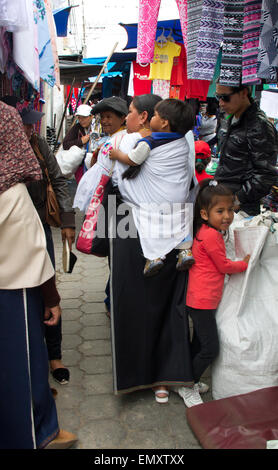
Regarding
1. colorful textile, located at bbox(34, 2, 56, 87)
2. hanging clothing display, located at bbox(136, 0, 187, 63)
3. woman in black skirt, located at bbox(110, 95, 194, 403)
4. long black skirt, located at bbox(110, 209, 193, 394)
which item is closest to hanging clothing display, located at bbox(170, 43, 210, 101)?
hanging clothing display, located at bbox(136, 0, 187, 63)

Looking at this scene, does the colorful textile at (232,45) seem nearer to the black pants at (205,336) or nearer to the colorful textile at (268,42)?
the colorful textile at (268,42)

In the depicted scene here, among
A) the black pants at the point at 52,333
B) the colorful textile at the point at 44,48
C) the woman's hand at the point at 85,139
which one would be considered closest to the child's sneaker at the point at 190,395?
the black pants at the point at 52,333

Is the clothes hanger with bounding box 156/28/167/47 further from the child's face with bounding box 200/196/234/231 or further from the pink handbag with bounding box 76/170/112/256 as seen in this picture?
the child's face with bounding box 200/196/234/231

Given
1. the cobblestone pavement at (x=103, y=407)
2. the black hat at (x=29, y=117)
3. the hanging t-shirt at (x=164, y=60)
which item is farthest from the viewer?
the hanging t-shirt at (x=164, y=60)

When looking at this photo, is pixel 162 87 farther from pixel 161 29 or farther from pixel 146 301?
pixel 146 301

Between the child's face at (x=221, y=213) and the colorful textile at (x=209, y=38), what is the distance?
4.27 ft

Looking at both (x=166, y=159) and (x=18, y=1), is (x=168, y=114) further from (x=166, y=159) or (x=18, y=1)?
(x=18, y=1)

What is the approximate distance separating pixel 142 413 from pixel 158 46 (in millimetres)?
5379

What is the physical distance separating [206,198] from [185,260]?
40 cm

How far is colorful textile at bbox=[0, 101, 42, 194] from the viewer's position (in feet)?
5.13

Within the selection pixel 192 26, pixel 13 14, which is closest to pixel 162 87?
pixel 192 26

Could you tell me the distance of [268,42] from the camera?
2484 millimetres

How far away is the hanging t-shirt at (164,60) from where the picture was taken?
20.1ft

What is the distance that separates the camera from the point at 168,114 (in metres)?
2.31
